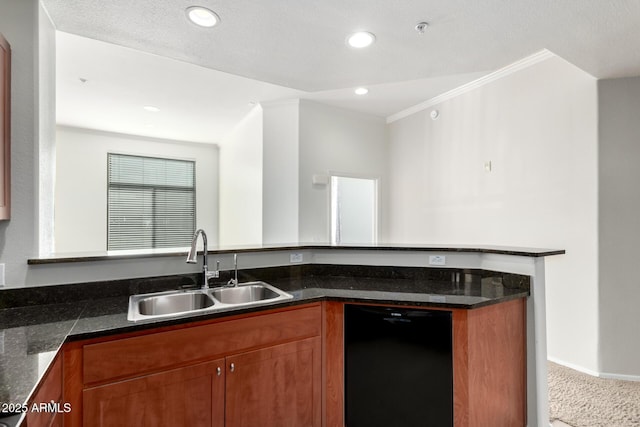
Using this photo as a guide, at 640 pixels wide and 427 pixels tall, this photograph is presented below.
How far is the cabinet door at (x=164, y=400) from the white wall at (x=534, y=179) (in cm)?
297

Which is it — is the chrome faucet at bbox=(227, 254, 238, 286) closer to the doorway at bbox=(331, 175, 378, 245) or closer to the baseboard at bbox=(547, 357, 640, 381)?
the baseboard at bbox=(547, 357, 640, 381)

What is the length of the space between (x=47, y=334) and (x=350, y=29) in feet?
6.84

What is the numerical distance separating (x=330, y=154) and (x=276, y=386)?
11.3 ft

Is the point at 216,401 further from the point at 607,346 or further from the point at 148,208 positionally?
the point at 148,208

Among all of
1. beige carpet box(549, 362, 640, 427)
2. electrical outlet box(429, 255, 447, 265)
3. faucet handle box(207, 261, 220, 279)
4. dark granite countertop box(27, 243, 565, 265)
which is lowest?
beige carpet box(549, 362, 640, 427)

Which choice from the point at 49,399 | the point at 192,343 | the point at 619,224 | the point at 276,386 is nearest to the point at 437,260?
the point at 276,386

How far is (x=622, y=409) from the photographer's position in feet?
7.16

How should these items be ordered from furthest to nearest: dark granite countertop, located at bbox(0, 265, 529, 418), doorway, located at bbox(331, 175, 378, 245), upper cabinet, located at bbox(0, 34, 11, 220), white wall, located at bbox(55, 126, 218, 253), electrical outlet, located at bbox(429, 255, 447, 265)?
doorway, located at bbox(331, 175, 378, 245) → white wall, located at bbox(55, 126, 218, 253) → electrical outlet, located at bbox(429, 255, 447, 265) → upper cabinet, located at bbox(0, 34, 11, 220) → dark granite countertop, located at bbox(0, 265, 529, 418)

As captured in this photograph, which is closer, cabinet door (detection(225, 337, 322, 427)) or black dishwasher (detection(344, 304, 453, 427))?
cabinet door (detection(225, 337, 322, 427))

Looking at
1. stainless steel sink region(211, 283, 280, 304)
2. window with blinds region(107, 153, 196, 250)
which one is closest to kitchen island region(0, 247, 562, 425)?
stainless steel sink region(211, 283, 280, 304)

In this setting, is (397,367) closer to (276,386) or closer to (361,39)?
(276,386)

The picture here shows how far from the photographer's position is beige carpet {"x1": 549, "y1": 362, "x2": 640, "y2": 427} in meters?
2.08

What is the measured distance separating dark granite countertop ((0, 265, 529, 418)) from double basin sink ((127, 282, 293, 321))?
69mm

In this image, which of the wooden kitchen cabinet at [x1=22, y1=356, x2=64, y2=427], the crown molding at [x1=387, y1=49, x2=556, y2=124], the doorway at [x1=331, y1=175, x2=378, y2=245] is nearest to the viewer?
the wooden kitchen cabinet at [x1=22, y1=356, x2=64, y2=427]
